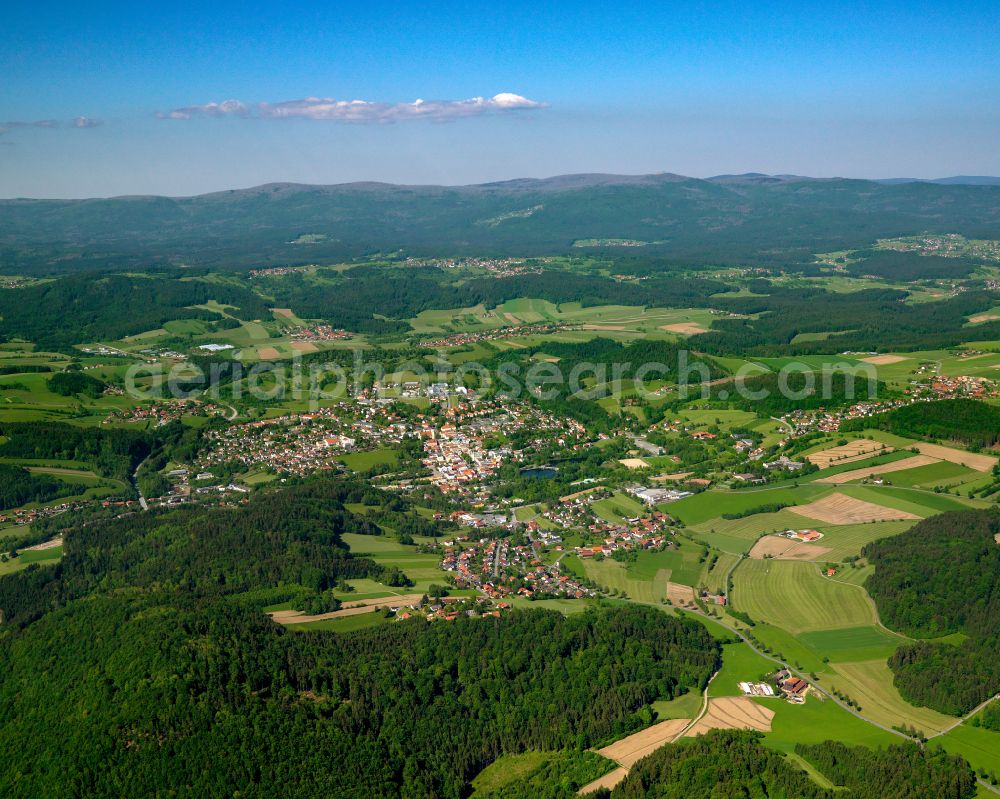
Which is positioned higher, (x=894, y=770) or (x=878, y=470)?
(x=878, y=470)

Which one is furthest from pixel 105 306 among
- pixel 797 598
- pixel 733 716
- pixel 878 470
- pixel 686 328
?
pixel 733 716

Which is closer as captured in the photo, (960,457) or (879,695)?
(879,695)

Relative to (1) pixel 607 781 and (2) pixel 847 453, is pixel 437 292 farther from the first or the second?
(1) pixel 607 781

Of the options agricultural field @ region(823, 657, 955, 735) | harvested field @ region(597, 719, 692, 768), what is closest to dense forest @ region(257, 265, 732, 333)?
agricultural field @ region(823, 657, 955, 735)

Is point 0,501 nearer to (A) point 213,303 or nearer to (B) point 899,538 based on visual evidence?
(B) point 899,538

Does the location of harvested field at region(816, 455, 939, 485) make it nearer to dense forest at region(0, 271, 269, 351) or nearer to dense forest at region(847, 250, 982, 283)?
dense forest at region(0, 271, 269, 351)

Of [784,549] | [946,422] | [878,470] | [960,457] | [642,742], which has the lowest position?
[642,742]

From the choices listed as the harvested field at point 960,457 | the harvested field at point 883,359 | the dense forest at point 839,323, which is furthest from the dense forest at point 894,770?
the dense forest at point 839,323
